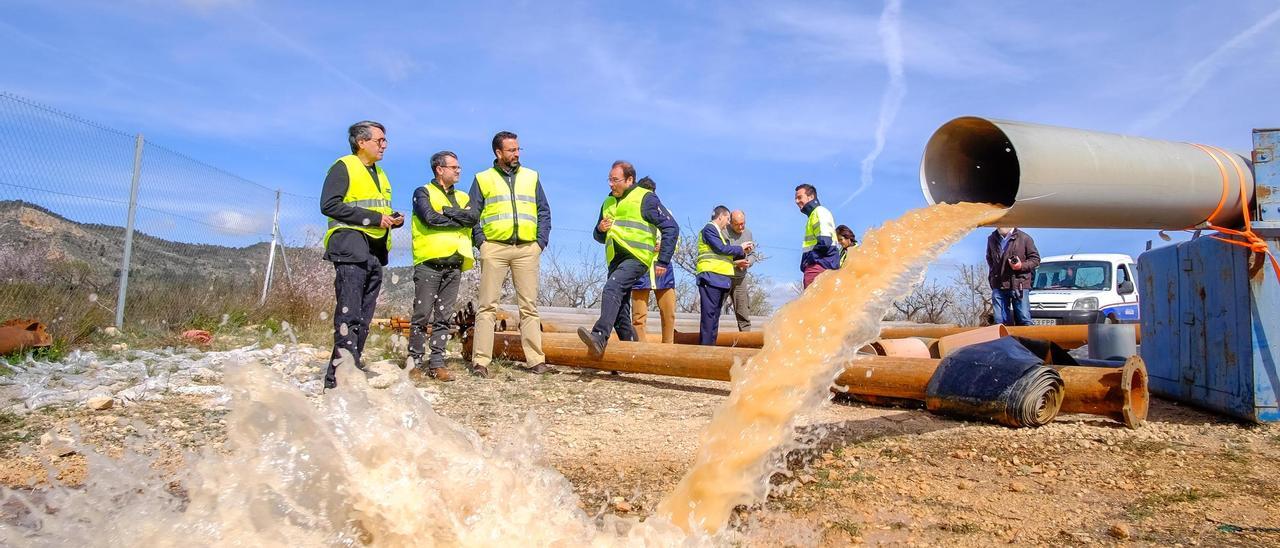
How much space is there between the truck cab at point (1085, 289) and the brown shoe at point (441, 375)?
41.0 ft

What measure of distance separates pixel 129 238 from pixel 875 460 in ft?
25.8

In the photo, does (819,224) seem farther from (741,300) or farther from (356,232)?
(356,232)

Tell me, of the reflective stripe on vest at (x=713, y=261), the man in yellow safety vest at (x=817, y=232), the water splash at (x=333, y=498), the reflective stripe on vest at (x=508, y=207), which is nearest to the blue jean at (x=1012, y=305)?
the man in yellow safety vest at (x=817, y=232)

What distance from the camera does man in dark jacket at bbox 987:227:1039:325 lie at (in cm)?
1019

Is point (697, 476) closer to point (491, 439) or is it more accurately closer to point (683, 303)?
point (491, 439)

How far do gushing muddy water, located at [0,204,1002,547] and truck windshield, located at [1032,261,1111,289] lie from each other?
46.2 ft

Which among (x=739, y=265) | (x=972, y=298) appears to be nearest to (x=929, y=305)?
(x=972, y=298)

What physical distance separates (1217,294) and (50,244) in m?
10.2

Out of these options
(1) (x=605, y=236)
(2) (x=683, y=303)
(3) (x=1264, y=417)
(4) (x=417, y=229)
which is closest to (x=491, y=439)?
(4) (x=417, y=229)

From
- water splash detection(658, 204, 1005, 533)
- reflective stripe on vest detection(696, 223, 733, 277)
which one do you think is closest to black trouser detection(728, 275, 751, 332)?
reflective stripe on vest detection(696, 223, 733, 277)

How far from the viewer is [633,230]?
709cm

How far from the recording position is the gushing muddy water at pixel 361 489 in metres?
2.45

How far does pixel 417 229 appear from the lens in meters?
6.64

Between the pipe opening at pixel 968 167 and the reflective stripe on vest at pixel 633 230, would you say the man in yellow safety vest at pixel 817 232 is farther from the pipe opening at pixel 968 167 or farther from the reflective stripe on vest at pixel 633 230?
the pipe opening at pixel 968 167
